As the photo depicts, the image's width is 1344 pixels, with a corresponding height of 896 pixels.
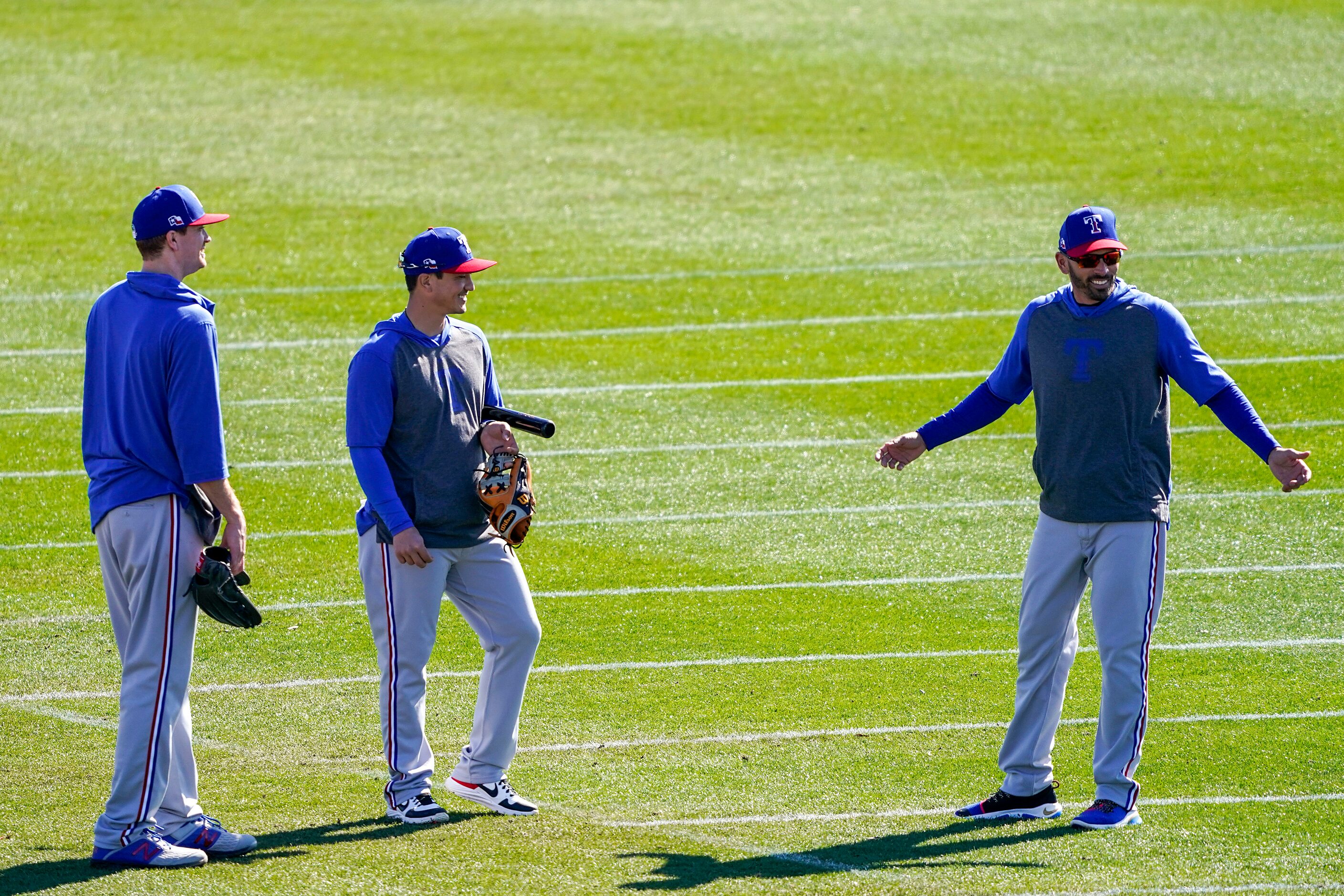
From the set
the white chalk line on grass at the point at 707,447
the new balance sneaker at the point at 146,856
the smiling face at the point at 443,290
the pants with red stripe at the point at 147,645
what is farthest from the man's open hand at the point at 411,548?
the white chalk line on grass at the point at 707,447

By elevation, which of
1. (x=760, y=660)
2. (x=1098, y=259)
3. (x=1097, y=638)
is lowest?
(x=760, y=660)

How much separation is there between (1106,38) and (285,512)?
1396 centimetres

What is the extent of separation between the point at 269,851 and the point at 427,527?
1.20 meters

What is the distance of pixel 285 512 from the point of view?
10164mm

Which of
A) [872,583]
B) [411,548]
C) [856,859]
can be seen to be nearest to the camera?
[856,859]

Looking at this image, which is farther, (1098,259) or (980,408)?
(980,408)

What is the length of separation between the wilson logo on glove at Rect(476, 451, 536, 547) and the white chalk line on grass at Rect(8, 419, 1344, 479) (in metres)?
4.99

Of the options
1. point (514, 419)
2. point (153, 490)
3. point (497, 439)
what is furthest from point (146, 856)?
point (514, 419)

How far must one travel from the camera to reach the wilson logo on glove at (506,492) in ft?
19.5

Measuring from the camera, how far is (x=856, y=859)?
558cm

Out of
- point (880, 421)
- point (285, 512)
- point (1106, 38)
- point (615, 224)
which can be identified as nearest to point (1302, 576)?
point (880, 421)

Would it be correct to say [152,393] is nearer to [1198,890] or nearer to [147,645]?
[147,645]

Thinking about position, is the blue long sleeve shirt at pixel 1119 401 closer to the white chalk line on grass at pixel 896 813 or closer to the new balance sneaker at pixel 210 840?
the white chalk line on grass at pixel 896 813

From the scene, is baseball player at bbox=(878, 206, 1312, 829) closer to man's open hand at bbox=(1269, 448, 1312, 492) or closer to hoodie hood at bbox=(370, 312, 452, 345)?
man's open hand at bbox=(1269, 448, 1312, 492)
